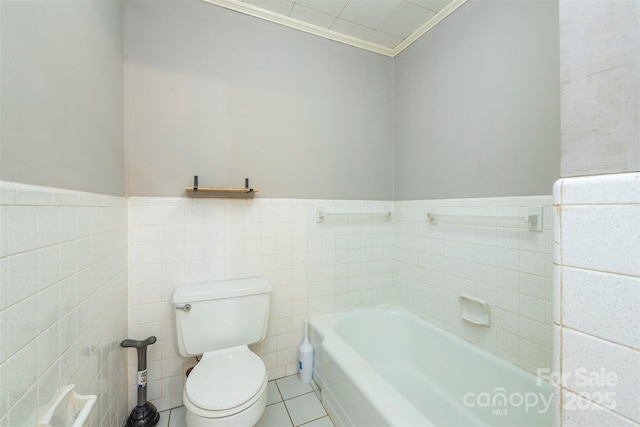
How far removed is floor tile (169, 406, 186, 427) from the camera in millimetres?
1428

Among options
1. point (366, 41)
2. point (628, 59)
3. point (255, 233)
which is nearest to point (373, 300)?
point (255, 233)

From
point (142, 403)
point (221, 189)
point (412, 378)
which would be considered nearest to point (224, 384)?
point (142, 403)

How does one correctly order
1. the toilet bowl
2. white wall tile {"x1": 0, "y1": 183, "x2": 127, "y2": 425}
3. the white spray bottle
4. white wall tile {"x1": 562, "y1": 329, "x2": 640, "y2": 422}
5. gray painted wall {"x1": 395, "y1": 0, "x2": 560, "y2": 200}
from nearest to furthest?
white wall tile {"x1": 562, "y1": 329, "x2": 640, "y2": 422} → white wall tile {"x1": 0, "y1": 183, "x2": 127, "y2": 425} → the toilet bowl → gray painted wall {"x1": 395, "y1": 0, "x2": 560, "y2": 200} → the white spray bottle

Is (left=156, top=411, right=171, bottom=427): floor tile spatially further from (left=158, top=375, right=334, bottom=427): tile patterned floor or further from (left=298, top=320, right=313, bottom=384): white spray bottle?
(left=298, top=320, right=313, bottom=384): white spray bottle

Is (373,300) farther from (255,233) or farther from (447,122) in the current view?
(447,122)

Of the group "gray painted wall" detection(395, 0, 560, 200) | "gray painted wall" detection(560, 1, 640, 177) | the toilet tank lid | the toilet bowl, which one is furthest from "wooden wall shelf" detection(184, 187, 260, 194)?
"gray painted wall" detection(560, 1, 640, 177)

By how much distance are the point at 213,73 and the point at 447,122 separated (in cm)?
153

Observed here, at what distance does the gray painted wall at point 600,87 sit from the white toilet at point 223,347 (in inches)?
53.7

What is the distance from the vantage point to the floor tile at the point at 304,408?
146 centimetres

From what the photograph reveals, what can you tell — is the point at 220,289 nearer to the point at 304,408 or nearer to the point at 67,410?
the point at 67,410

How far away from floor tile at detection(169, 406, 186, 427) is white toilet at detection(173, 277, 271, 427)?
1.32ft

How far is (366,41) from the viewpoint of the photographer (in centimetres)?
202

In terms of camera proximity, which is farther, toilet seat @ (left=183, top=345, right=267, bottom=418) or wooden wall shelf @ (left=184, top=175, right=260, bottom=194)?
wooden wall shelf @ (left=184, top=175, right=260, bottom=194)

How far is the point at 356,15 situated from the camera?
174 cm
